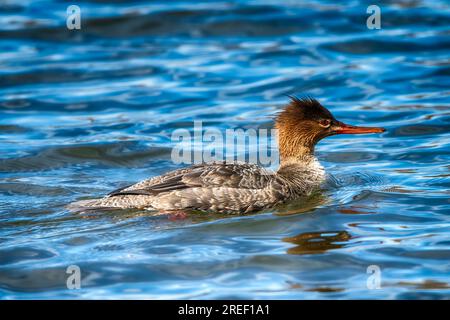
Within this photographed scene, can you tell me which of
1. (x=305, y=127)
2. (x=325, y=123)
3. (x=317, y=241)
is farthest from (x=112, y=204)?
(x=325, y=123)

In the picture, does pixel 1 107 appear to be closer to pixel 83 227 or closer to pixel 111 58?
pixel 111 58

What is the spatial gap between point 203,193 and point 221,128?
4390 mm

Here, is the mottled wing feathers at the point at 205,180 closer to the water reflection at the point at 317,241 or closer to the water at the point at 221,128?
the water at the point at 221,128

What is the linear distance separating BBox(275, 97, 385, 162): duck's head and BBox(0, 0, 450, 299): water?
0.64 metres

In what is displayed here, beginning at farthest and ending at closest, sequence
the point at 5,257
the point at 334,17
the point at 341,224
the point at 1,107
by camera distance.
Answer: the point at 334,17 → the point at 1,107 → the point at 341,224 → the point at 5,257

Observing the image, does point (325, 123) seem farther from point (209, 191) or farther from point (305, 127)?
point (209, 191)

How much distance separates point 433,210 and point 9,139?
688 cm

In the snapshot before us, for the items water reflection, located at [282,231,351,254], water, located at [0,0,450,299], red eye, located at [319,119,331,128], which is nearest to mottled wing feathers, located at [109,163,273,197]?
water, located at [0,0,450,299]

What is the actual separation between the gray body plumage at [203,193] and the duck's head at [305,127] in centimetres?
Result: 102

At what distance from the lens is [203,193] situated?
937 cm

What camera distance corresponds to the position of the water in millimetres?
7969

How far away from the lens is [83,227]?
9.12m
